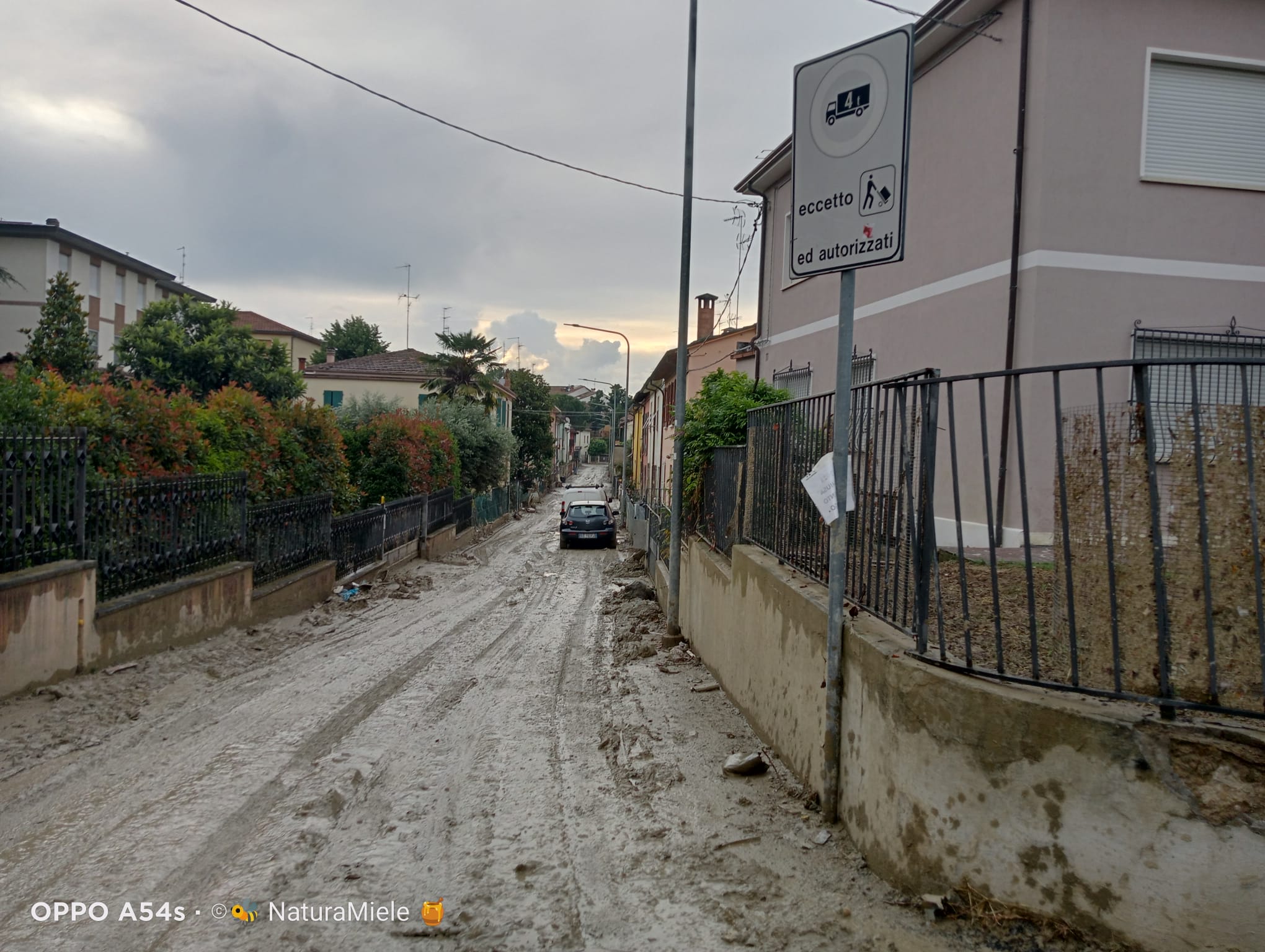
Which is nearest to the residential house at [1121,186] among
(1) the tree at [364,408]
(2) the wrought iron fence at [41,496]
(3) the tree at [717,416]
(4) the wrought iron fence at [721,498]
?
(3) the tree at [717,416]

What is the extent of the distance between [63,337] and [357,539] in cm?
1837

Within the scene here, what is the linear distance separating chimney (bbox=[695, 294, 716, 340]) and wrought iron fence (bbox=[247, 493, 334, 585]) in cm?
2611

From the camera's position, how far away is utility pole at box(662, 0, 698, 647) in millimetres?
11641

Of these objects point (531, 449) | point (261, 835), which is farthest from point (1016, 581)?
point (531, 449)

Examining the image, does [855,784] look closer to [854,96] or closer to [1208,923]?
[1208,923]

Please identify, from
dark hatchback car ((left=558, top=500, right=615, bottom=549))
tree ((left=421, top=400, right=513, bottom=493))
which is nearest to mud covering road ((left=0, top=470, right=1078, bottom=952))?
dark hatchback car ((left=558, top=500, right=615, bottom=549))

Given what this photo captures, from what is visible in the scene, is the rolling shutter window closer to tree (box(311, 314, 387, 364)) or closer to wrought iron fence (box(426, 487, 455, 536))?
wrought iron fence (box(426, 487, 455, 536))

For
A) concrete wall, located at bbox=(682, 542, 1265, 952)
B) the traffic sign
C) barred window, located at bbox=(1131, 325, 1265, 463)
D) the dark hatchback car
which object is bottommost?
the dark hatchback car

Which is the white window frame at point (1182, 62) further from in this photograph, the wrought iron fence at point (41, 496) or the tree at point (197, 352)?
the tree at point (197, 352)

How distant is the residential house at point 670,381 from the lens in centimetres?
2498

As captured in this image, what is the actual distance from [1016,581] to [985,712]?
353 cm

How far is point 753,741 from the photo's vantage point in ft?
20.6

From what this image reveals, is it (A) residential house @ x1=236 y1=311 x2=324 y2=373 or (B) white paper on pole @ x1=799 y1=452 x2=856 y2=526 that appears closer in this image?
(B) white paper on pole @ x1=799 y1=452 x2=856 y2=526

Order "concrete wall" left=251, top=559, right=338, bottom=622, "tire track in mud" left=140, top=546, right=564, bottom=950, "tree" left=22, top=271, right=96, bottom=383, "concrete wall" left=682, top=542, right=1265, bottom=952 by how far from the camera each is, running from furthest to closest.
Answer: "tree" left=22, top=271, right=96, bottom=383 < "concrete wall" left=251, top=559, right=338, bottom=622 < "tire track in mud" left=140, top=546, right=564, bottom=950 < "concrete wall" left=682, top=542, right=1265, bottom=952
